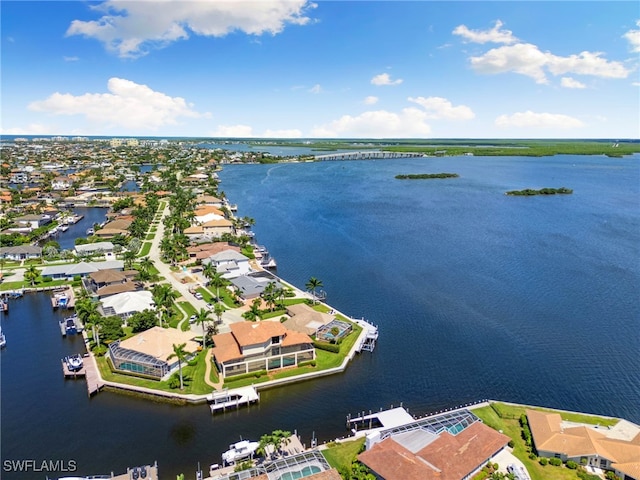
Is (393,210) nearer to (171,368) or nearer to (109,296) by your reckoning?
(109,296)

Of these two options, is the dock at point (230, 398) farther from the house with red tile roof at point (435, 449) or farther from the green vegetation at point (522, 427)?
the green vegetation at point (522, 427)

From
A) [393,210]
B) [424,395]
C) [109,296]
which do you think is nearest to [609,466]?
[424,395]

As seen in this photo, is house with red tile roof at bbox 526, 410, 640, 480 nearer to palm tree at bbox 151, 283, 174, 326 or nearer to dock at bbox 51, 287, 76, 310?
palm tree at bbox 151, 283, 174, 326

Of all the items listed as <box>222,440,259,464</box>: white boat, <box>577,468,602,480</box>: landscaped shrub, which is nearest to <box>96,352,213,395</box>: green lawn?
<box>222,440,259,464</box>: white boat

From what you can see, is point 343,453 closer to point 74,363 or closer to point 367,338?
point 367,338
